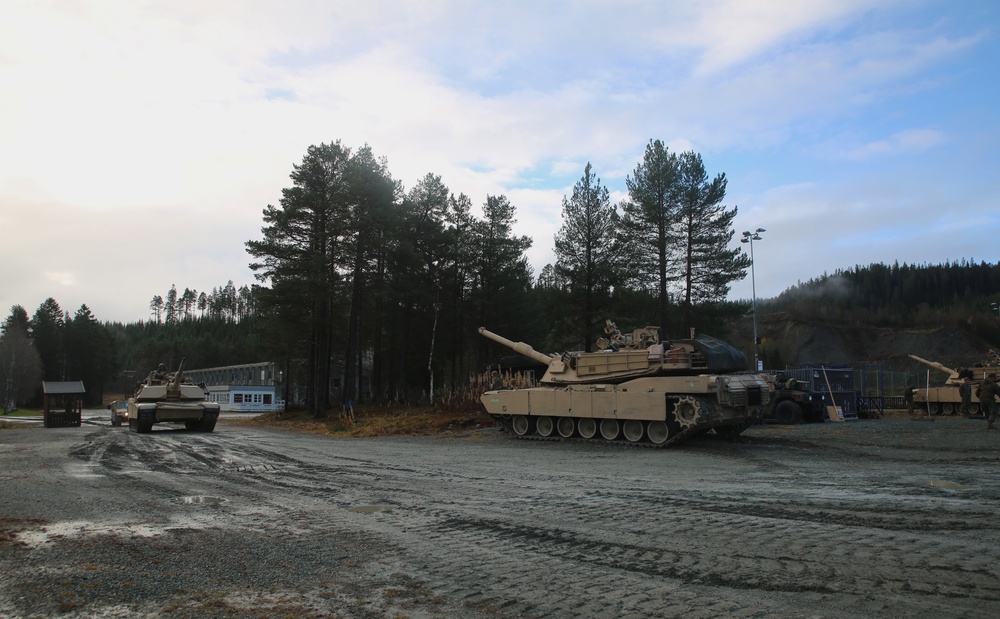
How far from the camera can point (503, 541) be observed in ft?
17.9

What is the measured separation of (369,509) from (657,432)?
9.92 metres

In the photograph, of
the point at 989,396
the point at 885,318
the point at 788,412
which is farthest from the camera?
the point at 885,318

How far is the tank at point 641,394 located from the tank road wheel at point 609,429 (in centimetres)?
3

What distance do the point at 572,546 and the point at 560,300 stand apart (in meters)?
28.4

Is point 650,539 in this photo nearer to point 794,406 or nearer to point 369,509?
point 369,509

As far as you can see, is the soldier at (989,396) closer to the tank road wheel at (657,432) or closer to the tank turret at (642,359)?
the tank turret at (642,359)

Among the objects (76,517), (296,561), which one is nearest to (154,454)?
(76,517)

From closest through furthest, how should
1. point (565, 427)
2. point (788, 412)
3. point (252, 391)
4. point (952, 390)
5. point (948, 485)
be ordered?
point (948, 485), point (565, 427), point (788, 412), point (952, 390), point (252, 391)

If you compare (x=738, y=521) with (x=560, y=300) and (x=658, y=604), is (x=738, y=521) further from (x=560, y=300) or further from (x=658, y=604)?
(x=560, y=300)

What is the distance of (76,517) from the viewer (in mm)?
6613

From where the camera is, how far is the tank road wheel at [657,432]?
50.2ft

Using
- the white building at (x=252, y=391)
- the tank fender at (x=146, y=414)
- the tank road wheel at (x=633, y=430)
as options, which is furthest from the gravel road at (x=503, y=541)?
the white building at (x=252, y=391)

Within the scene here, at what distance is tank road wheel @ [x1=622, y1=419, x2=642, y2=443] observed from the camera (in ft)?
52.1

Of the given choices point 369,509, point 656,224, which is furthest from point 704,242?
point 369,509
